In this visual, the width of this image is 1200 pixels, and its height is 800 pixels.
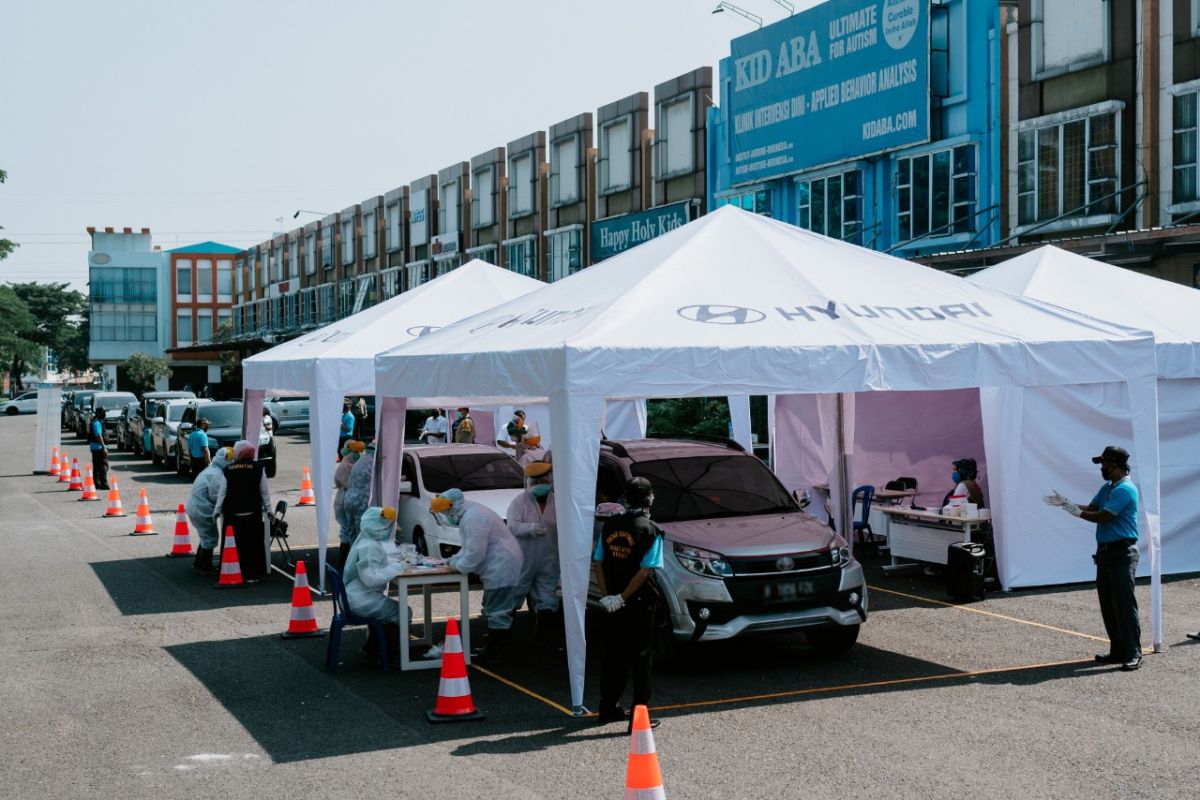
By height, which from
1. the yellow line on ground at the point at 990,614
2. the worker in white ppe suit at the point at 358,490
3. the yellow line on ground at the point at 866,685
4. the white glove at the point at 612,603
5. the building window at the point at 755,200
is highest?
the building window at the point at 755,200

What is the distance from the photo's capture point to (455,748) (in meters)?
8.73

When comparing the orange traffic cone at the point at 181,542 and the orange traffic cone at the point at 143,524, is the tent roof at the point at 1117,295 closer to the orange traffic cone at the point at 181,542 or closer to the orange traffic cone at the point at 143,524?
the orange traffic cone at the point at 181,542

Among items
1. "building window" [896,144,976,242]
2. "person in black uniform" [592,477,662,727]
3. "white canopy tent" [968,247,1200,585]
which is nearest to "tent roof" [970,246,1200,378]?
"white canopy tent" [968,247,1200,585]

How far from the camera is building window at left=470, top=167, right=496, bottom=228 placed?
5966 cm

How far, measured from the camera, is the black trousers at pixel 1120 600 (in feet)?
35.4

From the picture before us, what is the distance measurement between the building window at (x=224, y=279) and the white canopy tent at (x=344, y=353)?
108 metres

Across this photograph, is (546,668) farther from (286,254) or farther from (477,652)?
(286,254)

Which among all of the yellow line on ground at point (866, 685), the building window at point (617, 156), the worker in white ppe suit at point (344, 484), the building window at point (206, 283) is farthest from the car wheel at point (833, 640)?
the building window at point (206, 283)

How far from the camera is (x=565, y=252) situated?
52750 mm

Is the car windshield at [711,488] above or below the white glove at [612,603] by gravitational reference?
above

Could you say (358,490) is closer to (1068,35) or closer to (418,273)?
(1068,35)

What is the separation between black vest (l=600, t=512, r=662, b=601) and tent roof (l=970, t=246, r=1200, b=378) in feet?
28.9

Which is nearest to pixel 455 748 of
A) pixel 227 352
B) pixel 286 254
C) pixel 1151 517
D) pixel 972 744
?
pixel 972 744

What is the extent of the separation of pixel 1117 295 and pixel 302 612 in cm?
1098
